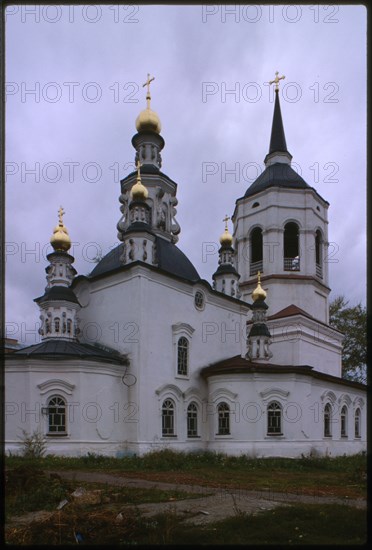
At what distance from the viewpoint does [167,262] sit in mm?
22969

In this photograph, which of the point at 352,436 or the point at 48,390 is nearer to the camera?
the point at 48,390

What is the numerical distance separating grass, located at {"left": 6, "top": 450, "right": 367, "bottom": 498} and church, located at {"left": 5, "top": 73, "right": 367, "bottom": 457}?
1.18m

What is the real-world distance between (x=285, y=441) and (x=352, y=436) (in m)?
8.40

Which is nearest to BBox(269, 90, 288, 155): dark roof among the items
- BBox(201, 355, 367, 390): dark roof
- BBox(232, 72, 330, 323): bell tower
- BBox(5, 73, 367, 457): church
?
BBox(232, 72, 330, 323): bell tower

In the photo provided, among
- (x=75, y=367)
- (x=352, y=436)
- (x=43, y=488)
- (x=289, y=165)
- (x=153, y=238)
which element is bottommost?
(x=352, y=436)

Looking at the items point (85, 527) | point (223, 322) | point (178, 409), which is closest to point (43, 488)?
point (85, 527)

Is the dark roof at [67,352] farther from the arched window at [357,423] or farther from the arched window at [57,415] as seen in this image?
the arched window at [357,423]

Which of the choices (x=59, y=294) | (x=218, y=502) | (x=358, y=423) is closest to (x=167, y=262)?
(x=59, y=294)

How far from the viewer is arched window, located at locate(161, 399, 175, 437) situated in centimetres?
2031

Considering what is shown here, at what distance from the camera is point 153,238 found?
21844 mm

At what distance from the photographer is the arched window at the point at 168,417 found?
20.3 meters

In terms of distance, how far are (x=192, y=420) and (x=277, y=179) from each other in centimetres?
1656

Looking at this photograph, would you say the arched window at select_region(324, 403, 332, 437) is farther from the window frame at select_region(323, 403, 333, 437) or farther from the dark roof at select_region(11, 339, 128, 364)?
the dark roof at select_region(11, 339, 128, 364)

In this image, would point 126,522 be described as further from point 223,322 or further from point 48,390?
point 223,322
